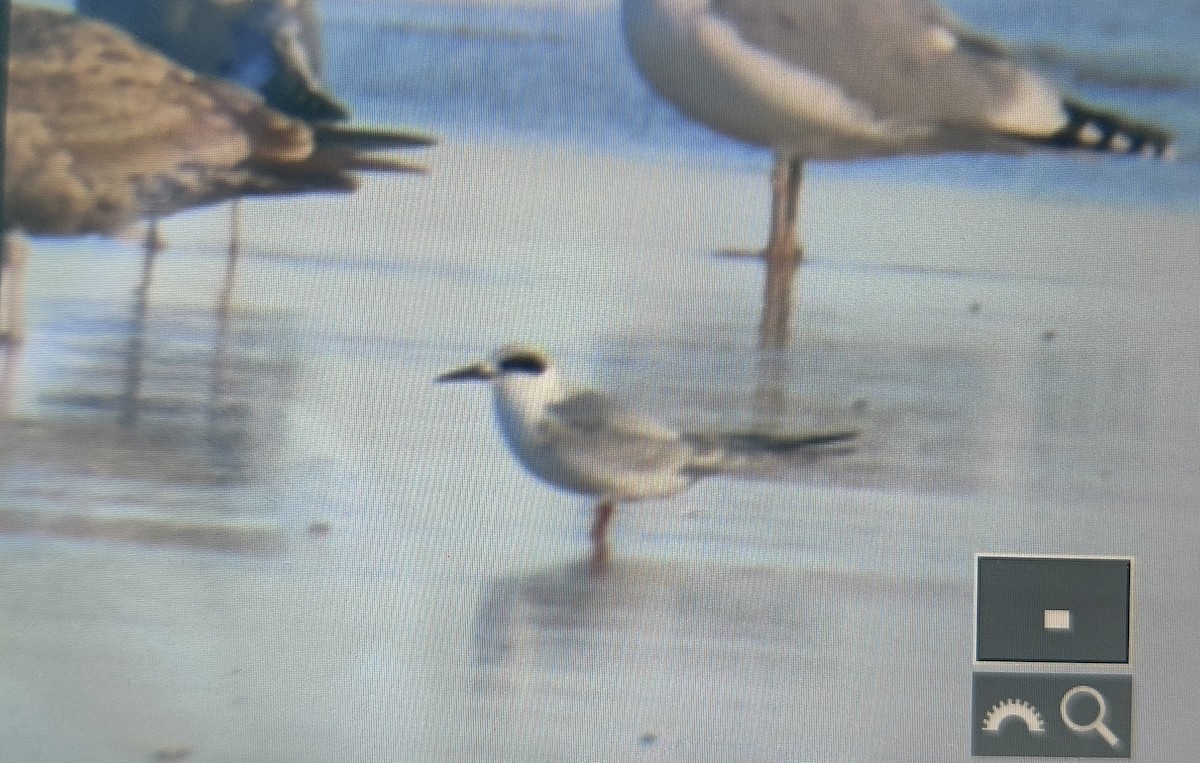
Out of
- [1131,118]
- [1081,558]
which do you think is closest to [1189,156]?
[1131,118]

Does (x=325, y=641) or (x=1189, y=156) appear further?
(x=1189, y=156)

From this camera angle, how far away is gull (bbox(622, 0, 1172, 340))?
→ 178 cm

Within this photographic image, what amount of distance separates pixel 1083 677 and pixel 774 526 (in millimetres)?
468

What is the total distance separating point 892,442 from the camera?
179cm

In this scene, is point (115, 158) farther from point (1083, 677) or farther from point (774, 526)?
point (1083, 677)

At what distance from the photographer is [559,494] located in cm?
175

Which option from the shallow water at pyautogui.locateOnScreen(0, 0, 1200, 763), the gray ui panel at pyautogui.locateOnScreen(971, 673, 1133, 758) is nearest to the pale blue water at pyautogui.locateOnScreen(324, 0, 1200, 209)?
the shallow water at pyautogui.locateOnScreen(0, 0, 1200, 763)

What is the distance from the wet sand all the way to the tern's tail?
2 centimetres

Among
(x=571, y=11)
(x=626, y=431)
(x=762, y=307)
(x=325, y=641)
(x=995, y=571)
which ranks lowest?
(x=325, y=641)

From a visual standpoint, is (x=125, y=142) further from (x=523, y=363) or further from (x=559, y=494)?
(x=559, y=494)

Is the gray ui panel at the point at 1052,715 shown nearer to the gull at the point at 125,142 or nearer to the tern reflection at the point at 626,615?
the tern reflection at the point at 626,615

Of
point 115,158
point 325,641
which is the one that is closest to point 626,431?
point 325,641

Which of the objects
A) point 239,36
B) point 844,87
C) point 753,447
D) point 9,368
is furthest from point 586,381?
point 9,368

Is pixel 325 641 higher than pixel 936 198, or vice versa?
pixel 936 198
